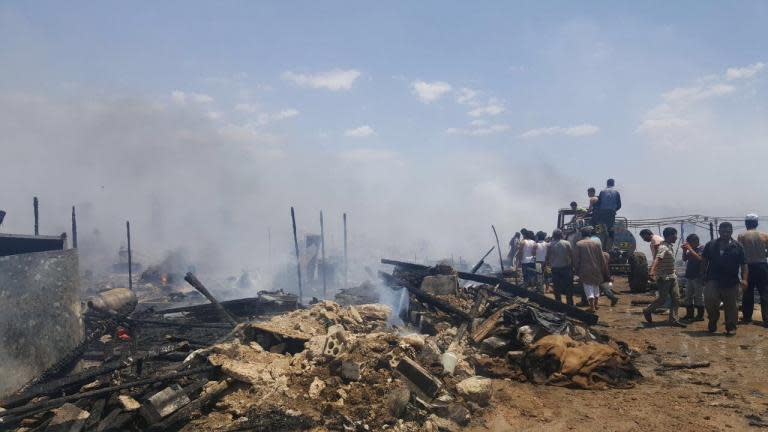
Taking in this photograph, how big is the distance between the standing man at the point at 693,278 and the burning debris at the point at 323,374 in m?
2.47

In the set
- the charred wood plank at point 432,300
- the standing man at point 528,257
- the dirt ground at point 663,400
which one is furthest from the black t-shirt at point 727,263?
the standing man at point 528,257

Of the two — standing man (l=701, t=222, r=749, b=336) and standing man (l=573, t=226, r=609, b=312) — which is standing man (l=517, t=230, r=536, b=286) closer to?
standing man (l=573, t=226, r=609, b=312)

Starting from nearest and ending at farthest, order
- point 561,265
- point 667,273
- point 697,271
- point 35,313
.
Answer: point 35,313, point 667,273, point 697,271, point 561,265

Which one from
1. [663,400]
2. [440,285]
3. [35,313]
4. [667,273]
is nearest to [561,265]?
[667,273]

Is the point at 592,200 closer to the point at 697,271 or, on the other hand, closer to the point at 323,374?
the point at 697,271

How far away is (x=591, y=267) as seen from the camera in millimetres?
10188

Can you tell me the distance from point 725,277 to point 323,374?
24.2 ft

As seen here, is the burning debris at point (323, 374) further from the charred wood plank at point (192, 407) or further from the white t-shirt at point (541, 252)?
the white t-shirt at point (541, 252)

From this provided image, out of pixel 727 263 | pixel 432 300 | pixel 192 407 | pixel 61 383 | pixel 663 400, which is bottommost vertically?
pixel 663 400

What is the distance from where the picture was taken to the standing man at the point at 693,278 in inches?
356

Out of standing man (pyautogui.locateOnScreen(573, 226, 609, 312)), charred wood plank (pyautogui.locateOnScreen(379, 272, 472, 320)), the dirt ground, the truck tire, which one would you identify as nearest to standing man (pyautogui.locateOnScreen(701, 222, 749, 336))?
the dirt ground

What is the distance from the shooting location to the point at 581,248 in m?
10.4

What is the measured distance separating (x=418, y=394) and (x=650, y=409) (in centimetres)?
265

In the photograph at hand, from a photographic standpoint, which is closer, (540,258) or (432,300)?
(432,300)
